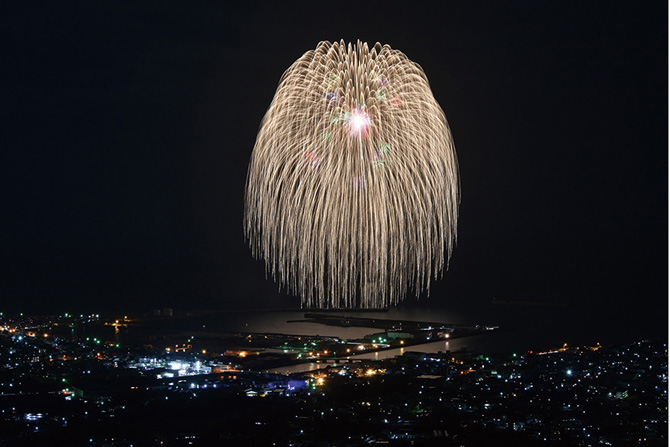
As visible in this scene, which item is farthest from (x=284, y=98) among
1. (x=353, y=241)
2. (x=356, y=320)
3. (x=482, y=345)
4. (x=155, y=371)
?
(x=356, y=320)

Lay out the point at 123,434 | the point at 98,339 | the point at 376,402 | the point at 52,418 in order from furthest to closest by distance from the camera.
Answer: the point at 98,339 → the point at 376,402 → the point at 52,418 → the point at 123,434

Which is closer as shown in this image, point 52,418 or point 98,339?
point 52,418

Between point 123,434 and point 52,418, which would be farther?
point 52,418

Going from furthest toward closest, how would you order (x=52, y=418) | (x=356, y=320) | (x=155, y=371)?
(x=356, y=320), (x=155, y=371), (x=52, y=418)

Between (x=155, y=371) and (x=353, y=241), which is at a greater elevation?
(x=353, y=241)

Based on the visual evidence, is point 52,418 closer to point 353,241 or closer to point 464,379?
point 353,241

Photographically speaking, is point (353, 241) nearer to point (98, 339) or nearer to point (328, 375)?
point (328, 375)

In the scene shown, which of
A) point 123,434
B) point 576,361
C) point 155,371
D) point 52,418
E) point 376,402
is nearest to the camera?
point 123,434

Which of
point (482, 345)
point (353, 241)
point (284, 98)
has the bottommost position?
point (482, 345)

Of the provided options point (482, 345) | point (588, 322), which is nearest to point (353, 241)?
point (482, 345)
